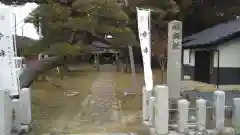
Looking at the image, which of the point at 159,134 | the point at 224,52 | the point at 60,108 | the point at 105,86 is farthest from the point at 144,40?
the point at 224,52

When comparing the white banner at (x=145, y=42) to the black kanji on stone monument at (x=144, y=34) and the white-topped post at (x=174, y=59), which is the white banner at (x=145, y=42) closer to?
the black kanji on stone monument at (x=144, y=34)

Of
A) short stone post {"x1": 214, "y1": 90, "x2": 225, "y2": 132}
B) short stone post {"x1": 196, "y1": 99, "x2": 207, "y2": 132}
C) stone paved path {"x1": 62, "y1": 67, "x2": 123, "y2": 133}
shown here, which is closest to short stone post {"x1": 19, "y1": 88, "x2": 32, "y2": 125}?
stone paved path {"x1": 62, "y1": 67, "x2": 123, "y2": 133}

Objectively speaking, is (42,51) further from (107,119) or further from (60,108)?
(107,119)

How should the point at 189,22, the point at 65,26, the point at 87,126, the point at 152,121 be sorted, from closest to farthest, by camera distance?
1. the point at 152,121
2. the point at 87,126
3. the point at 65,26
4. the point at 189,22

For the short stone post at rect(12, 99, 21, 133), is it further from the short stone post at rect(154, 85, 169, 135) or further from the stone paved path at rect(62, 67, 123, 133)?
the short stone post at rect(154, 85, 169, 135)

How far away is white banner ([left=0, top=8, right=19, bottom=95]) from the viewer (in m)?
6.61

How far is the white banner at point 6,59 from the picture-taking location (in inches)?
260

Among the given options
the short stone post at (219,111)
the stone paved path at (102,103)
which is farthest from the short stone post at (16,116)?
the short stone post at (219,111)

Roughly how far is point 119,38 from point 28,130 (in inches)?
220

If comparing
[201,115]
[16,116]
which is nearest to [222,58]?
[201,115]

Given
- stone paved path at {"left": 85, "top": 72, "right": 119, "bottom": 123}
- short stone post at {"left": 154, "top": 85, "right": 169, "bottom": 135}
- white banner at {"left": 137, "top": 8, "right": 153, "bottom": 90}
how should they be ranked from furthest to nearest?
stone paved path at {"left": 85, "top": 72, "right": 119, "bottom": 123} < white banner at {"left": 137, "top": 8, "right": 153, "bottom": 90} < short stone post at {"left": 154, "top": 85, "right": 169, "bottom": 135}

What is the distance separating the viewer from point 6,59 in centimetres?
666

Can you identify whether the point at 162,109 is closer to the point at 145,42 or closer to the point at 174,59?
the point at 174,59

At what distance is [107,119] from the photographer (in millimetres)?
8648
